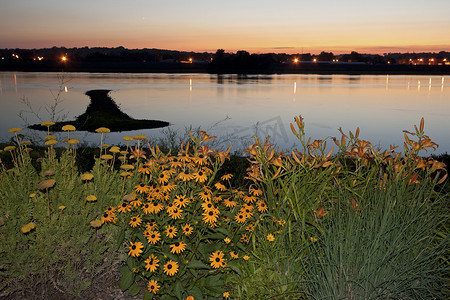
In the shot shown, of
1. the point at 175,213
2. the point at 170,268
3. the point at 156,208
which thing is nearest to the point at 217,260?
the point at 170,268

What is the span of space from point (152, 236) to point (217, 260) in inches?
26.1

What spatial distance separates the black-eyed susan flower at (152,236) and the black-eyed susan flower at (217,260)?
1.80 ft

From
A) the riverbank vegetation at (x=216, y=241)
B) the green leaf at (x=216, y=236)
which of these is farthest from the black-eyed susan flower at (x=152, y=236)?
the green leaf at (x=216, y=236)

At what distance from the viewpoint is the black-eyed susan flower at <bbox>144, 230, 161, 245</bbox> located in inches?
147

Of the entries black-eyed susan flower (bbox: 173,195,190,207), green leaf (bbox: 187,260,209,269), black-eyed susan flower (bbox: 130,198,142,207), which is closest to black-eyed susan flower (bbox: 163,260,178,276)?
green leaf (bbox: 187,260,209,269)

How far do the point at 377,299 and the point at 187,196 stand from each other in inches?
84.0

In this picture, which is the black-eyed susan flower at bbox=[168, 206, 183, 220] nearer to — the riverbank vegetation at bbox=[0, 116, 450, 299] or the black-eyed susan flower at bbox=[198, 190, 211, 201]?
the riverbank vegetation at bbox=[0, 116, 450, 299]

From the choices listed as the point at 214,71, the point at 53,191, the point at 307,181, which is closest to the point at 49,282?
the point at 53,191

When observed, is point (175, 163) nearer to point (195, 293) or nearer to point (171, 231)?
point (171, 231)

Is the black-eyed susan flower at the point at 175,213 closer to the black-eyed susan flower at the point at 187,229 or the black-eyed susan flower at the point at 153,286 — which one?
the black-eyed susan flower at the point at 187,229

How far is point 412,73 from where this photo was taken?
16488 cm

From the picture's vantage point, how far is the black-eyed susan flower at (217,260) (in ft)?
12.4

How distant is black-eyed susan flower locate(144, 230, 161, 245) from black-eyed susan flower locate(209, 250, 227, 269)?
0.55m

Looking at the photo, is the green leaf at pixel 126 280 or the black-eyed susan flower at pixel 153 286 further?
the green leaf at pixel 126 280
